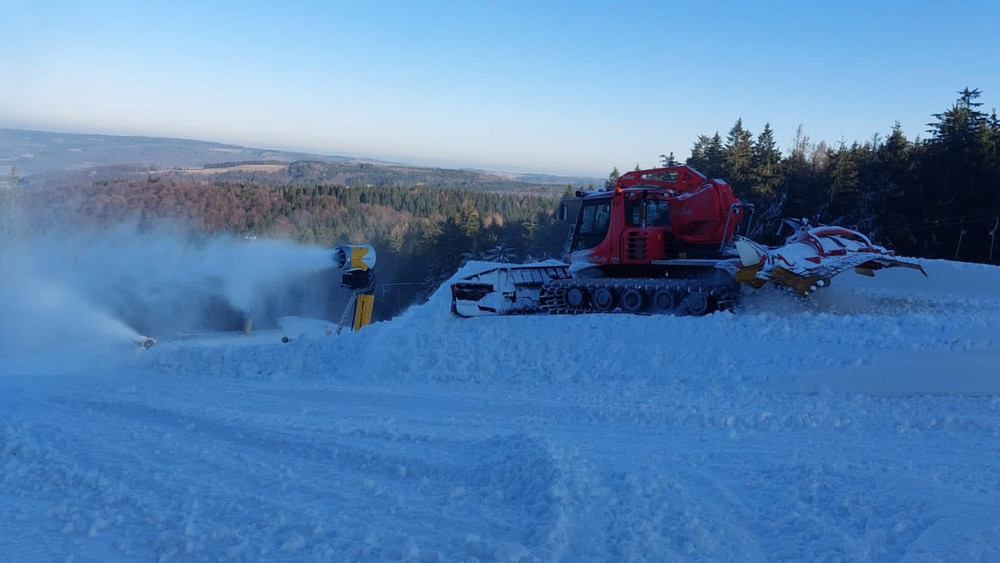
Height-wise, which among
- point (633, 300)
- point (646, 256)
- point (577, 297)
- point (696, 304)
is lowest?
point (577, 297)

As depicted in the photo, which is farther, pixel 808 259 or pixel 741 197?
pixel 741 197

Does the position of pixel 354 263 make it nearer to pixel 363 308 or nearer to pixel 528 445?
pixel 363 308

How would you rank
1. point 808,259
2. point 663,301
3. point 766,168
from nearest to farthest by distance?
point 808,259, point 663,301, point 766,168

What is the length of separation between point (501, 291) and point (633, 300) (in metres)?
2.62

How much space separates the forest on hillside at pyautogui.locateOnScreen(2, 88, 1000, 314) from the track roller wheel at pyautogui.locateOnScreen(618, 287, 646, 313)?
4155mm

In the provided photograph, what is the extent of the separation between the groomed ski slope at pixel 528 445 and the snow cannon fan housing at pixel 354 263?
3.52 metres

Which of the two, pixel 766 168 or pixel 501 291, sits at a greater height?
pixel 766 168

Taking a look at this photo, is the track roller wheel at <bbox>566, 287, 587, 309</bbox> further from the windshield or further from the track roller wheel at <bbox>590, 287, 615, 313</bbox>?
the windshield

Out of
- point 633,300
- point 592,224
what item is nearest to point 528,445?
point 633,300

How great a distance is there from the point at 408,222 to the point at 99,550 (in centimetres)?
5648

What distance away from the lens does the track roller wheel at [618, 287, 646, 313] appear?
41.9ft

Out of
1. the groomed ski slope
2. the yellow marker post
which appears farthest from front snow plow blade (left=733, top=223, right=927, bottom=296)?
the yellow marker post

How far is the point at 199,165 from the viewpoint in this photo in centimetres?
3997

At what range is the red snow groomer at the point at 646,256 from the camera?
1216 centimetres
